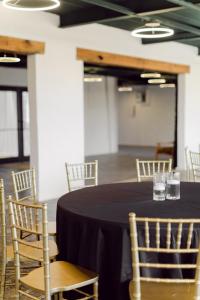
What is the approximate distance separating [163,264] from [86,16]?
17.3 ft

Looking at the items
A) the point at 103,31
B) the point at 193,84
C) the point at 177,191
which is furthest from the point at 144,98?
the point at 177,191

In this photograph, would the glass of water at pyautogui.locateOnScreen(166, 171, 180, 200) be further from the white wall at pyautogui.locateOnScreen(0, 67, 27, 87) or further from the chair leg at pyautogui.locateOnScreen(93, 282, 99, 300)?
the white wall at pyautogui.locateOnScreen(0, 67, 27, 87)

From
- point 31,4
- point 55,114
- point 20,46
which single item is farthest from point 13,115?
point 31,4

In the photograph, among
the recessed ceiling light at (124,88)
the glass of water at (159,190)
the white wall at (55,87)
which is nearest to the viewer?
the glass of water at (159,190)

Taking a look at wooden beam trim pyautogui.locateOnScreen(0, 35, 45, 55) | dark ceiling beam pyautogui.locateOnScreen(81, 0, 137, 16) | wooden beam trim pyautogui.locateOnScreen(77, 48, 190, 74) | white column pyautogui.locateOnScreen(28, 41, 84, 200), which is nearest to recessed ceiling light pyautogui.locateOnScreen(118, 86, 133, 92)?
wooden beam trim pyautogui.locateOnScreen(77, 48, 190, 74)

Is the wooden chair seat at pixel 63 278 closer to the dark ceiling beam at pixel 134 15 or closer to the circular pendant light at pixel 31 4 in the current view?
the circular pendant light at pixel 31 4

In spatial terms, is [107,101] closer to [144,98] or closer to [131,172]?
[144,98]

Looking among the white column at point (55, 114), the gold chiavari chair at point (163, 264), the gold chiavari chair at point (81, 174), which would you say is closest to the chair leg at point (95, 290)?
the gold chiavari chair at point (163, 264)

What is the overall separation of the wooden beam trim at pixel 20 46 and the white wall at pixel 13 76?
5404 mm

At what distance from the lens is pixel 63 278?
2.54 metres

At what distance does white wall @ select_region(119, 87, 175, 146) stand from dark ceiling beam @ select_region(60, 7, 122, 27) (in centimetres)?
1097

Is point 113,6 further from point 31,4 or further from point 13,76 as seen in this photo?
point 13,76

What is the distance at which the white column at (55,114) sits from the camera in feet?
22.0

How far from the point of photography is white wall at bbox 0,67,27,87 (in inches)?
463
